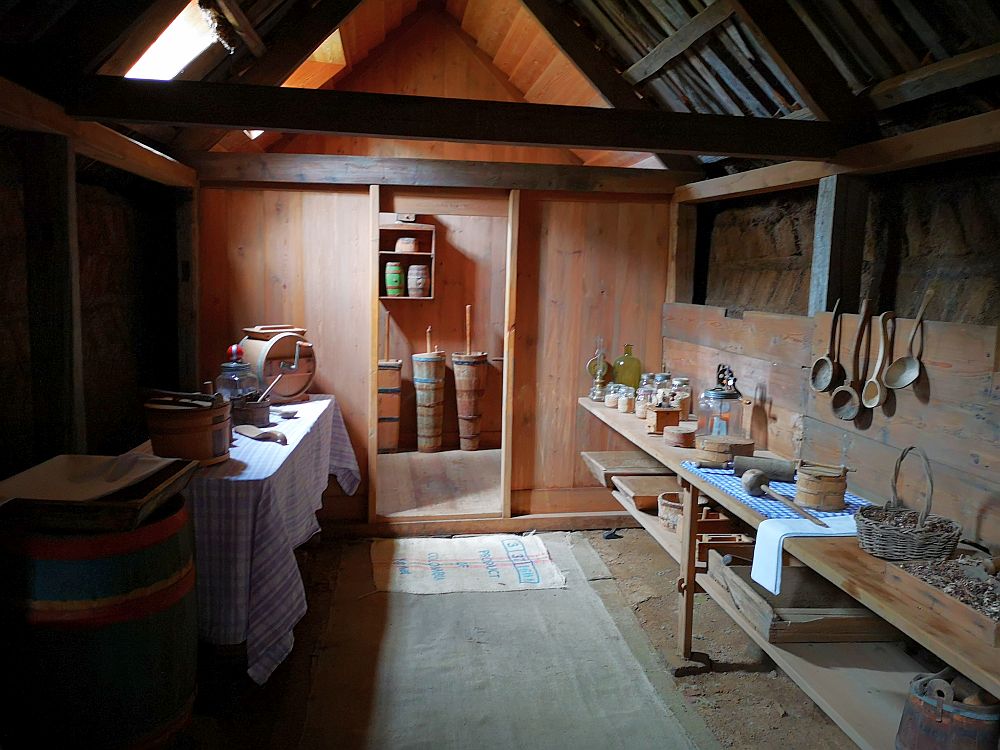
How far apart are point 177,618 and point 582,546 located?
2682mm

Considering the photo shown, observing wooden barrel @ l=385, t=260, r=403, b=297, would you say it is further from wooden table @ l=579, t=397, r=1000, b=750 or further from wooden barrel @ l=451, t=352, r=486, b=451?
wooden table @ l=579, t=397, r=1000, b=750

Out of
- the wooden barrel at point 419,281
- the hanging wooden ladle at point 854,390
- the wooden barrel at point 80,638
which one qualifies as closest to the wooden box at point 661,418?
the hanging wooden ladle at point 854,390

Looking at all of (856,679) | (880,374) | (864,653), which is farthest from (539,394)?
(856,679)

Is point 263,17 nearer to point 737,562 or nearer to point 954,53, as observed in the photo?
point 954,53

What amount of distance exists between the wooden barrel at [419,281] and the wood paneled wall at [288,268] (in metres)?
1.75

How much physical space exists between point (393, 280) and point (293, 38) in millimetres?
2467

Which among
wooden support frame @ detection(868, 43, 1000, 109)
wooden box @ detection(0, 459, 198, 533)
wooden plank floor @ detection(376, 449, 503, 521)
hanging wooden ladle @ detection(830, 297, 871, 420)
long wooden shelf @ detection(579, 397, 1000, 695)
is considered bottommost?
wooden plank floor @ detection(376, 449, 503, 521)

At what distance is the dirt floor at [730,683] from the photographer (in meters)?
2.58

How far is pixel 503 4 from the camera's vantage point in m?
4.91

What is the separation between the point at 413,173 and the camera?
4098 mm

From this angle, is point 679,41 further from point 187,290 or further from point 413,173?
point 187,290

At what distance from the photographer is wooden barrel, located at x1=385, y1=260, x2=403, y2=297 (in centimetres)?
597

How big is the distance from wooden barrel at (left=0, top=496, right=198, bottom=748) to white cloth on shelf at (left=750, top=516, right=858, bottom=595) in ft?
5.69

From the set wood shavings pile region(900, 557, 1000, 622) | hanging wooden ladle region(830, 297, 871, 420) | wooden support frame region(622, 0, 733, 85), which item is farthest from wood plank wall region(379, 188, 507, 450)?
wood shavings pile region(900, 557, 1000, 622)
